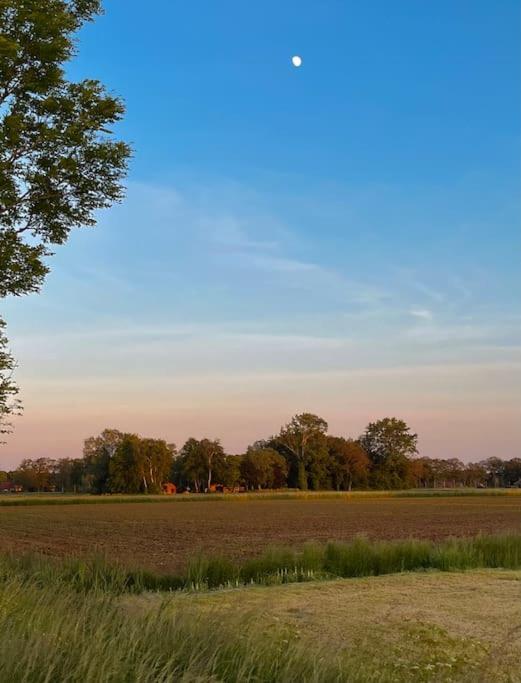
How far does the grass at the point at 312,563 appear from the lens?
11617 millimetres

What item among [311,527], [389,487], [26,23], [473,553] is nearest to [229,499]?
[311,527]

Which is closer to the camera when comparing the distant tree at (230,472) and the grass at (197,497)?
the grass at (197,497)

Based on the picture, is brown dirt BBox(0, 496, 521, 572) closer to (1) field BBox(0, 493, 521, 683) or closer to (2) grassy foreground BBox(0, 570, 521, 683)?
(1) field BBox(0, 493, 521, 683)

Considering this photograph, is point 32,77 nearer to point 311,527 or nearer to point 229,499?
point 311,527

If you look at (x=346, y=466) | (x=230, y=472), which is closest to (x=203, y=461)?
(x=230, y=472)

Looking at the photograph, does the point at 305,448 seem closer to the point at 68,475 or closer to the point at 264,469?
the point at 264,469

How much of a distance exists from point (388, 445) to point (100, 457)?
5521 centimetres

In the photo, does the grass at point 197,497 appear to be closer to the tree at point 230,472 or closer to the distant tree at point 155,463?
the distant tree at point 155,463

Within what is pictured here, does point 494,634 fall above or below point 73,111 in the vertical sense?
below

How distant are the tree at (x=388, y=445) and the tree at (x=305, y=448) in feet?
38.8

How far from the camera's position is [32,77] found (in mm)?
12211

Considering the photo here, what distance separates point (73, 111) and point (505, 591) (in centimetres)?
1057

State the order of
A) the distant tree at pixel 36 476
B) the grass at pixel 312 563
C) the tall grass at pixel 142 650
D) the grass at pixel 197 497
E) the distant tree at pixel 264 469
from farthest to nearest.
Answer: the distant tree at pixel 36 476, the distant tree at pixel 264 469, the grass at pixel 197 497, the grass at pixel 312 563, the tall grass at pixel 142 650

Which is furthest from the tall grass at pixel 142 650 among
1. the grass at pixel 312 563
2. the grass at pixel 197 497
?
the grass at pixel 197 497
